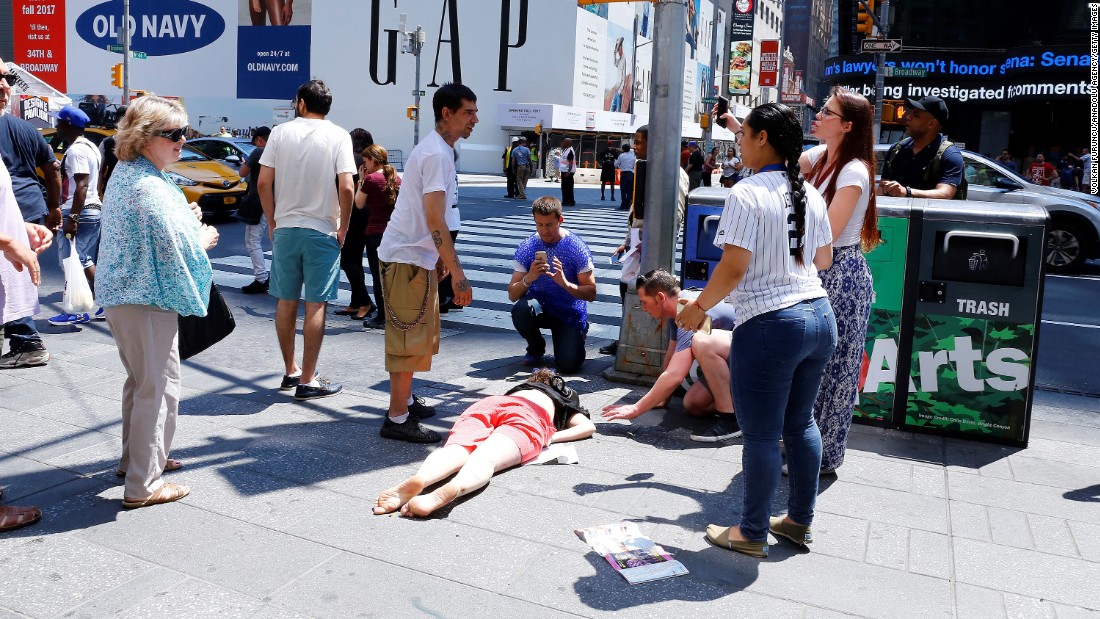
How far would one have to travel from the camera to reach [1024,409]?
5.18 metres

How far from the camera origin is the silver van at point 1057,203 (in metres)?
12.9

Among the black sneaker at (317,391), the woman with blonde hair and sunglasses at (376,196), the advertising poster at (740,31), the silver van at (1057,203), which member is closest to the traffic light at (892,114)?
the silver van at (1057,203)

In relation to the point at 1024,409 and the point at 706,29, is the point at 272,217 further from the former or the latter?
the point at 706,29

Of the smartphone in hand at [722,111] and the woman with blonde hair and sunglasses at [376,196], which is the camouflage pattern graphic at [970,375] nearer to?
the smartphone in hand at [722,111]

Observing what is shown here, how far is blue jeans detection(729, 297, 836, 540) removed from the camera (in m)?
3.40

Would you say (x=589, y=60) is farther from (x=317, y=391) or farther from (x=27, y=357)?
(x=317, y=391)

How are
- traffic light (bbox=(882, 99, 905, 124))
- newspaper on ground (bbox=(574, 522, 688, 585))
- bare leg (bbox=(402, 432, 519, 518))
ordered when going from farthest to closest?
traffic light (bbox=(882, 99, 905, 124)) < bare leg (bbox=(402, 432, 519, 518)) < newspaper on ground (bbox=(574, 522, 688, 585))

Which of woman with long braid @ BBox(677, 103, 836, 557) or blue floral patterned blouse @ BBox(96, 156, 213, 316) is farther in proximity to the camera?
blue floral patterned blouse @ BBox(96, 156, 213, 316)

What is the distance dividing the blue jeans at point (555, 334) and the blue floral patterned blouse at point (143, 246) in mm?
3368

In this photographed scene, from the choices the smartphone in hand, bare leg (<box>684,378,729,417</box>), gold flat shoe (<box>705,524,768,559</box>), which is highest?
the smartphone in hand

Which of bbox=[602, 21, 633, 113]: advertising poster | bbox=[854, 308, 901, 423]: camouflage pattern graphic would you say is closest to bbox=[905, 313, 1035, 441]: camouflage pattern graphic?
bbox=[854, 308, 901, 423]: camouflage pattern graphic

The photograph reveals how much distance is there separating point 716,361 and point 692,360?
13 centimetres

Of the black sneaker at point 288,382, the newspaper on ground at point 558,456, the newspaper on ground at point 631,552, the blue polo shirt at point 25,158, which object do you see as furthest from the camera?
the blue polo shirt at point 25,158

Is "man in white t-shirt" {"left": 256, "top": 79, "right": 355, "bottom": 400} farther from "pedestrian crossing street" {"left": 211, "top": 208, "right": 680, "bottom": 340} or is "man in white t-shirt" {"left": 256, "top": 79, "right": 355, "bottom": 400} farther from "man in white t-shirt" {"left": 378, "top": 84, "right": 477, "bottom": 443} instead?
"pedestrian crossing street" {"left": 211, "top": 208, "right": 680, "bottom": 340}
